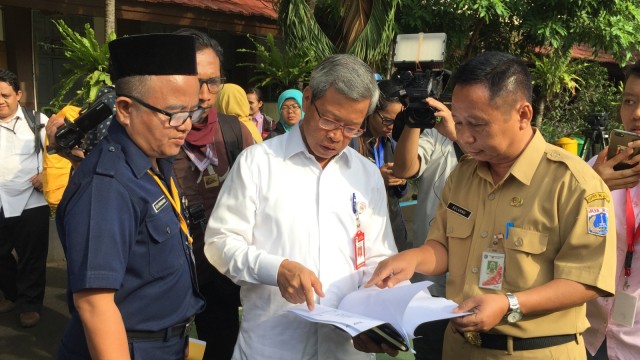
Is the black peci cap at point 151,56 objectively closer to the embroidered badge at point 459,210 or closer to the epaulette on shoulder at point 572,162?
the embroidered badge at point 459,210

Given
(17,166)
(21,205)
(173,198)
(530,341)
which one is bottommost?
(21,205)

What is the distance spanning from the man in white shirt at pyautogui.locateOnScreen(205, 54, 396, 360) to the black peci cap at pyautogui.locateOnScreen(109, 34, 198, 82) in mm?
420

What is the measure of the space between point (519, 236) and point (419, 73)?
1.05m

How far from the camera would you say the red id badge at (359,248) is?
1.99 metres

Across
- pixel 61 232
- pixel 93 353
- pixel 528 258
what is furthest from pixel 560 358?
pixel 61 232

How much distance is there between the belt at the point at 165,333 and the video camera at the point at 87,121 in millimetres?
833

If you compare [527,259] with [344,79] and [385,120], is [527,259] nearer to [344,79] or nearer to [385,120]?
[344,79]

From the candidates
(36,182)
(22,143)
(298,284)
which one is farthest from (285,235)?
(22,143)

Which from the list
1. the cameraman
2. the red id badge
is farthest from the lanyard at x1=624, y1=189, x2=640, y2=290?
the red id badge

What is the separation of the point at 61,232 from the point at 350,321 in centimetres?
88

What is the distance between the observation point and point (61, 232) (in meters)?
1.61

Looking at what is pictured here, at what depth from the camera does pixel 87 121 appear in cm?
209

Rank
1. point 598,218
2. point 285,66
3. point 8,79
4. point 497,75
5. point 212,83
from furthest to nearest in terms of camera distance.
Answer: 1. point 285,66
2. point 8,79
3. point 212,83
4. point 497,75
5. point 598,218

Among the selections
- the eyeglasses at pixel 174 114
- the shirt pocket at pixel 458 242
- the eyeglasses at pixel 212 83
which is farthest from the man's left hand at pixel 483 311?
the eyeglasses at pixel 212 83
